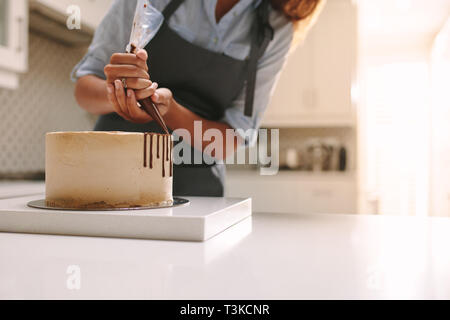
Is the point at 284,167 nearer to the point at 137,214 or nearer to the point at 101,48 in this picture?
the point at 101,48

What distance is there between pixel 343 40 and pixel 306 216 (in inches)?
93.5

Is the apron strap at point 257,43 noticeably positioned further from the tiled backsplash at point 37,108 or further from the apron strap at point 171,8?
the tiled backsplash at point 37,108

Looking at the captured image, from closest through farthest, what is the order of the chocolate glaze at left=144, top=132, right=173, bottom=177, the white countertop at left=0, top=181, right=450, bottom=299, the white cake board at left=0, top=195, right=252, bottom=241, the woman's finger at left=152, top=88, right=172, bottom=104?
the white countertop at left=0, top=181, right=450, bottom=299 → the white cake board at left=0, top=195, right=252, bottom=241 → the chocolate glaze at left=144, top=132, right=173, bottom=177 → the woman's finger at left=152, top=88, right=172, bottom=104

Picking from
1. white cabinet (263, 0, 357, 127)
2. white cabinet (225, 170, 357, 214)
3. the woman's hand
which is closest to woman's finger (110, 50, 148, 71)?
the woman's hand

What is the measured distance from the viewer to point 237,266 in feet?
1.32

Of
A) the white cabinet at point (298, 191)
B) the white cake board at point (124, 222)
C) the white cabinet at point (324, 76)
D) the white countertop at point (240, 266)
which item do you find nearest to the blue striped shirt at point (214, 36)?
the white cake board at point (124, 222)

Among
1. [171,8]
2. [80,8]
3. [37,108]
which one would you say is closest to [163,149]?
[171,8]

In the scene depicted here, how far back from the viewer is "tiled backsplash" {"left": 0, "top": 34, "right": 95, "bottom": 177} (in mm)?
2006

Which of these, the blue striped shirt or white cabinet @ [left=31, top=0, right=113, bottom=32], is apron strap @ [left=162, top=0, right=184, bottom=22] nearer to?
the blue striped shirt

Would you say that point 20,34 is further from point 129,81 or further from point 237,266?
point 237,266

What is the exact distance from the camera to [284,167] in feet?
10.1

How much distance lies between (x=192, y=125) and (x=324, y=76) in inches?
76.9

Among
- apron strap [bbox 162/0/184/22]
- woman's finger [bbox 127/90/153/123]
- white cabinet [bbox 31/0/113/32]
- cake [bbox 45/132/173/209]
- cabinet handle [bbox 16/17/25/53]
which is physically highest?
white cabinet [bbox 31/0/113/32]

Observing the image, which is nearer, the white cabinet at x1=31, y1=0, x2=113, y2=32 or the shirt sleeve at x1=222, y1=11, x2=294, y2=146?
the shirt sleeve at x1=222, y1=11, x2=294, y2=146
